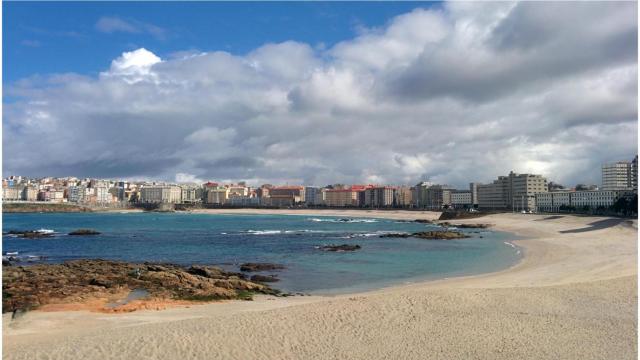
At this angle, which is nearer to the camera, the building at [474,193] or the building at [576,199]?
the building at [576,199]

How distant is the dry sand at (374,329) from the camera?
36.2 feet

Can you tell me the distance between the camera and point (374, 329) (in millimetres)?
12734

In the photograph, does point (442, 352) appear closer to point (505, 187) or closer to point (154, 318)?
point (154, 318)

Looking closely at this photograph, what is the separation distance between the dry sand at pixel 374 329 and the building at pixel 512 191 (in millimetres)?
146562

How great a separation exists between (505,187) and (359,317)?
174 meters

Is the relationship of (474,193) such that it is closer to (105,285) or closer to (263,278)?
(263,278)

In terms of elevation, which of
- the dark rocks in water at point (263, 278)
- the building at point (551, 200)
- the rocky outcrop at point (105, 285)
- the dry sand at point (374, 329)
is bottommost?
the dark rocks in water at point (263, 278)

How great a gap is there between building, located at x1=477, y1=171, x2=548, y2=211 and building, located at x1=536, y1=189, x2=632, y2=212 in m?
3.97

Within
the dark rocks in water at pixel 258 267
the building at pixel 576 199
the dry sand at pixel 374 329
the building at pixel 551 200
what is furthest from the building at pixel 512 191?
the dry sand at pixel 374 329

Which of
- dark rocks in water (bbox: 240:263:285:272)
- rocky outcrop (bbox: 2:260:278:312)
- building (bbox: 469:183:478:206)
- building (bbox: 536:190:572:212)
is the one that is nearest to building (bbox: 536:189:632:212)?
building (bbox: 536:190:572:212)

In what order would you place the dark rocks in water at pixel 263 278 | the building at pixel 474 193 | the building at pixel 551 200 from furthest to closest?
the building at pixel 474 193
the building at pixel 551 200
the dark rocks in water at pixel 263 278

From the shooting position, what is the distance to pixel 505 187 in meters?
176

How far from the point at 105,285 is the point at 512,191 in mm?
166817

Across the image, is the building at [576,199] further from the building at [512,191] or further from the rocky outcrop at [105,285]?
the rocky outcrop at [105,285]
